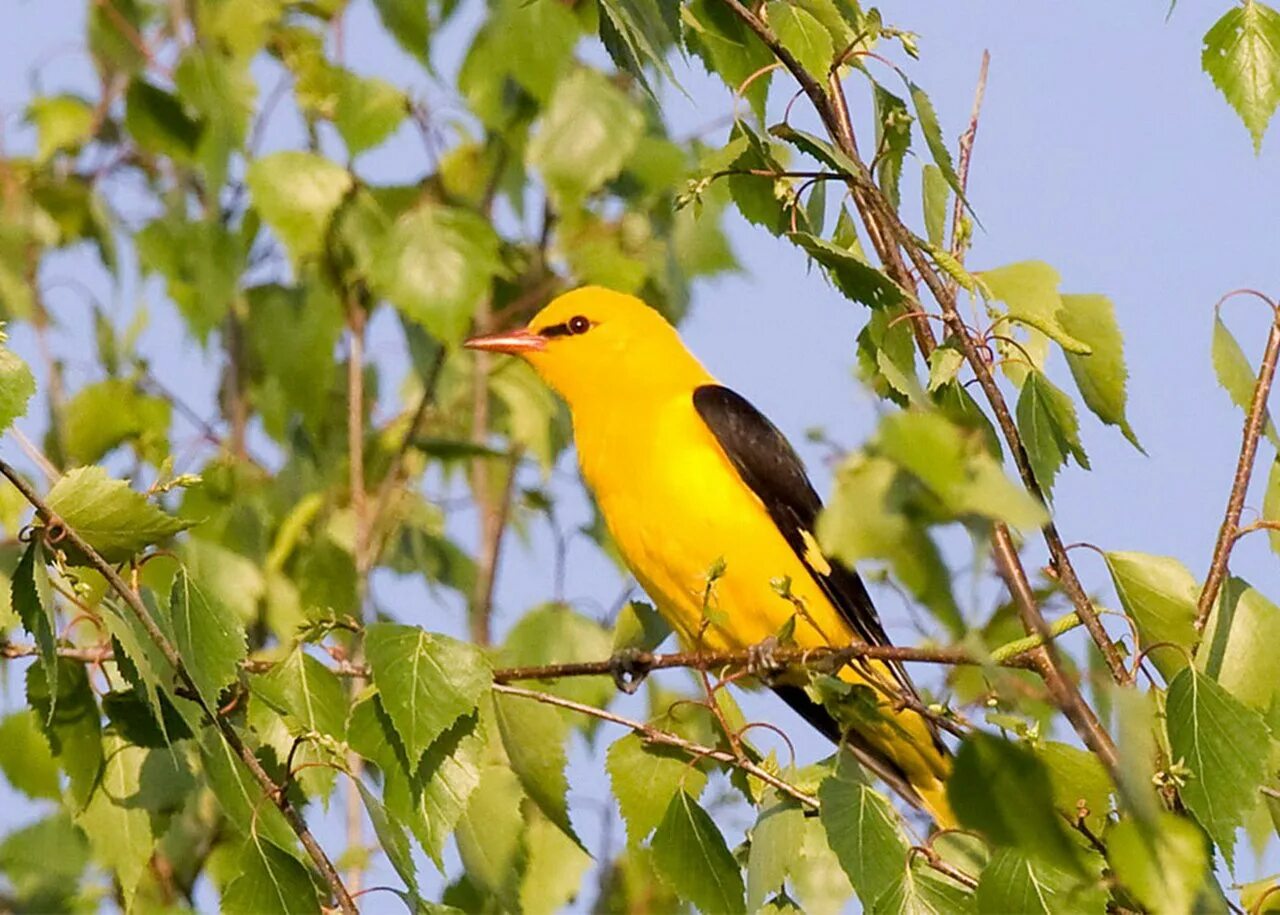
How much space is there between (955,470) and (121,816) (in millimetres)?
1834

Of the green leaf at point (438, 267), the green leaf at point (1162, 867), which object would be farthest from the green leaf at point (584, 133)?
the green leaf at point (1162, 867)

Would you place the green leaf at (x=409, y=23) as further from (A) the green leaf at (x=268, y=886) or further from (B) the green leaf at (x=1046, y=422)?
(A) the green leaf at (x=268, y=886)

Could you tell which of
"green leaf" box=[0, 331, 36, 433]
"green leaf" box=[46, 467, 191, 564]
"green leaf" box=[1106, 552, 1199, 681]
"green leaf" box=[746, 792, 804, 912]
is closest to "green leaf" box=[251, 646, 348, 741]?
"green leaf" box=[46, 467, 191, 564]

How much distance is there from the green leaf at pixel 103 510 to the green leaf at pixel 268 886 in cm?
39

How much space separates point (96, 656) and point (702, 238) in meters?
3.18

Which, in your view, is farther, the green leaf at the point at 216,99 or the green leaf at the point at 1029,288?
the green leaf at the point at 216,99

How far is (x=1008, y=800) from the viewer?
1782 mm

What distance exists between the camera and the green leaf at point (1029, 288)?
2697 mm

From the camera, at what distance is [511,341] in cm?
529

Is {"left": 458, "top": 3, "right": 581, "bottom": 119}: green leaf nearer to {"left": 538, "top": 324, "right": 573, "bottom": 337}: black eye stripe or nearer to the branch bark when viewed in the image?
{"left": 538, "top": 324, "right": 573, "bottom": 337}: black eye stripe

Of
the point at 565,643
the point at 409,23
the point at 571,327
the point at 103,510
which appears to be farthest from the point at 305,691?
the point at 571,327

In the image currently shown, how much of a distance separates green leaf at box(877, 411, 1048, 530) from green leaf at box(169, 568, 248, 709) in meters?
1.12

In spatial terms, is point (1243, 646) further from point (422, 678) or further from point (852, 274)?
point (422, 678)

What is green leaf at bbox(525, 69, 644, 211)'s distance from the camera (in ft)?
14.9
